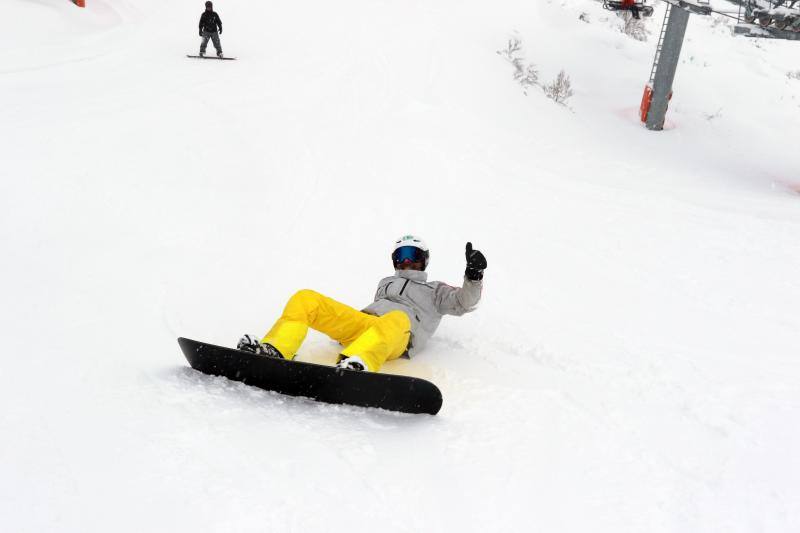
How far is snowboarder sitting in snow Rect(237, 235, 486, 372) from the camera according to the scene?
397 centimetres

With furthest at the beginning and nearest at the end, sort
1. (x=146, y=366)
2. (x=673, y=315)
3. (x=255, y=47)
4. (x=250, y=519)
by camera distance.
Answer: (x=255, y=47) < (x=673, y=315) < (x=146, y=366) < (x=250, y=519)

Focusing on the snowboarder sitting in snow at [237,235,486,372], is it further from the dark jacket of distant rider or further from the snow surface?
the dark jacket of distant rider

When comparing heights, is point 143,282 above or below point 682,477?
below

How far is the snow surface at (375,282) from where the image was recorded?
3027 millimetres

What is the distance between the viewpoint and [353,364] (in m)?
3.76

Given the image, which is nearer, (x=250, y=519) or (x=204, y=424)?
(x=250, y=519)

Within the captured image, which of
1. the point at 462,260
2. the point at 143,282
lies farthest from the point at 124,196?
the point at 462,260

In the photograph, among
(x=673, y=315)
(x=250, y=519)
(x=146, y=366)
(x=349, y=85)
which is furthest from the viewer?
(x=349, y=85)

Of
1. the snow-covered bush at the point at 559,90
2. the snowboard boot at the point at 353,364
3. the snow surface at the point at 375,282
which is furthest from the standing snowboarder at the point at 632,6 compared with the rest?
the snowboard boot at the point at 353,364

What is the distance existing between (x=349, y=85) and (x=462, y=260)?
7.61 m

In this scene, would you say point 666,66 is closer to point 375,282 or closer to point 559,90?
point 559,90

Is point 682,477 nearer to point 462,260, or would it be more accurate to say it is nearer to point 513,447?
point 513,447

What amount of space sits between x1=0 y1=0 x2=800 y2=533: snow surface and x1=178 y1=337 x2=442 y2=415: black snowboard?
0.29ft

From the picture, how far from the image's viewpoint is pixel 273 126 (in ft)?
35.0
